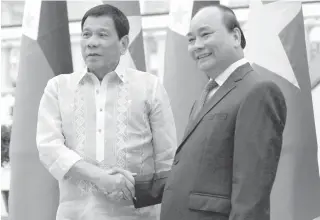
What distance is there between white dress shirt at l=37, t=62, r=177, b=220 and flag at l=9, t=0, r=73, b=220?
1.28m

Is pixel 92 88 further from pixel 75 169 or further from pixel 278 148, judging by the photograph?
pixel 278 148

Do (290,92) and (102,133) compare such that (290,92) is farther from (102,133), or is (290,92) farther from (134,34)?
(102,133)

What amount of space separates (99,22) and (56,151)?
45 centimetres

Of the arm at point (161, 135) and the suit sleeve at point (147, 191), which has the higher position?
the arm at point (161, 135)

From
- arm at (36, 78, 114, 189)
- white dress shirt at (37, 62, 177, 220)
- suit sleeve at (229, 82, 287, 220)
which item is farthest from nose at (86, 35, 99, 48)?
suit sleeve at (229, 82, 287, 220)

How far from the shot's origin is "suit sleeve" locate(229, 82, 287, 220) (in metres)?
1.21

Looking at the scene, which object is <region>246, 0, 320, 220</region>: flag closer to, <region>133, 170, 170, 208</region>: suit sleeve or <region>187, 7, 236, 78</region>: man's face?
<region>133, 170, 170, 208</region>: suit sleeve

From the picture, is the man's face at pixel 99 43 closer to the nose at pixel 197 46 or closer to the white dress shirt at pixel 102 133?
the white dress shirt at pixel 102 133

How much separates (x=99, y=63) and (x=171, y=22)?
1.54 meters

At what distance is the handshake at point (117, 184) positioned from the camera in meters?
1.52

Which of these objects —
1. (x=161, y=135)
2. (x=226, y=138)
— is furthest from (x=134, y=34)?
(x=226, y=138)

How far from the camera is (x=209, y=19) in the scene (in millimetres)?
1397

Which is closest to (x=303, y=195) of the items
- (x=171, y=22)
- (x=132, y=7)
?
(x=171, y=22)

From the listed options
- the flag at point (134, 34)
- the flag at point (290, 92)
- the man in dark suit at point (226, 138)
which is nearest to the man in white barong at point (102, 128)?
the man in dark suit at point (226, 138)
